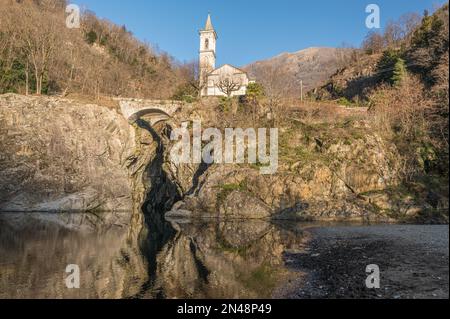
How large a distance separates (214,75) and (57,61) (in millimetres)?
32219

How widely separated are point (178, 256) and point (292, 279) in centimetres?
876

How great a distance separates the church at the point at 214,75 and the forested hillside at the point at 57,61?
31.3 feet

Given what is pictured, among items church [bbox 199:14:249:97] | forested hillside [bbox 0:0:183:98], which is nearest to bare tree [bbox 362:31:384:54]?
church [bbox 199:14:249:97]

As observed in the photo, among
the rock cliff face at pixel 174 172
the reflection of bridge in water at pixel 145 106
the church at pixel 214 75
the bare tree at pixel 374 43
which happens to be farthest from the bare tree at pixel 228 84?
the bare tree at pixel 374 43

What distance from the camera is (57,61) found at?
67.5m

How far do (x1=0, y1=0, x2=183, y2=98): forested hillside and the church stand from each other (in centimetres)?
953

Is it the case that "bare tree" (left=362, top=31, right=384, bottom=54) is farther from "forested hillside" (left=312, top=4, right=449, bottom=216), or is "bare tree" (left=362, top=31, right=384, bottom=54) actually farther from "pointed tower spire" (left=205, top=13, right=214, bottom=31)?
"pointed tower spire" (left=205, top=13, right=214, bottom=31)

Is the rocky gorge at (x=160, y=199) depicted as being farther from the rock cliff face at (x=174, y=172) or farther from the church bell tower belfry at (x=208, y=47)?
the church bell tower belfry at (x=208, y=47)

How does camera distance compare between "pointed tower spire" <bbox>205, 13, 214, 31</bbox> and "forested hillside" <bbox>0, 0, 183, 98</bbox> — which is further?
"pointed tower spire" <bbox>205, 13, 214, 31</bbox>

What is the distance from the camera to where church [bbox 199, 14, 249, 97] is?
72500mm

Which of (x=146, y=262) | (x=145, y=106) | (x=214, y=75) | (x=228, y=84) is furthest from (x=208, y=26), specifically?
(x=146, y=262)
